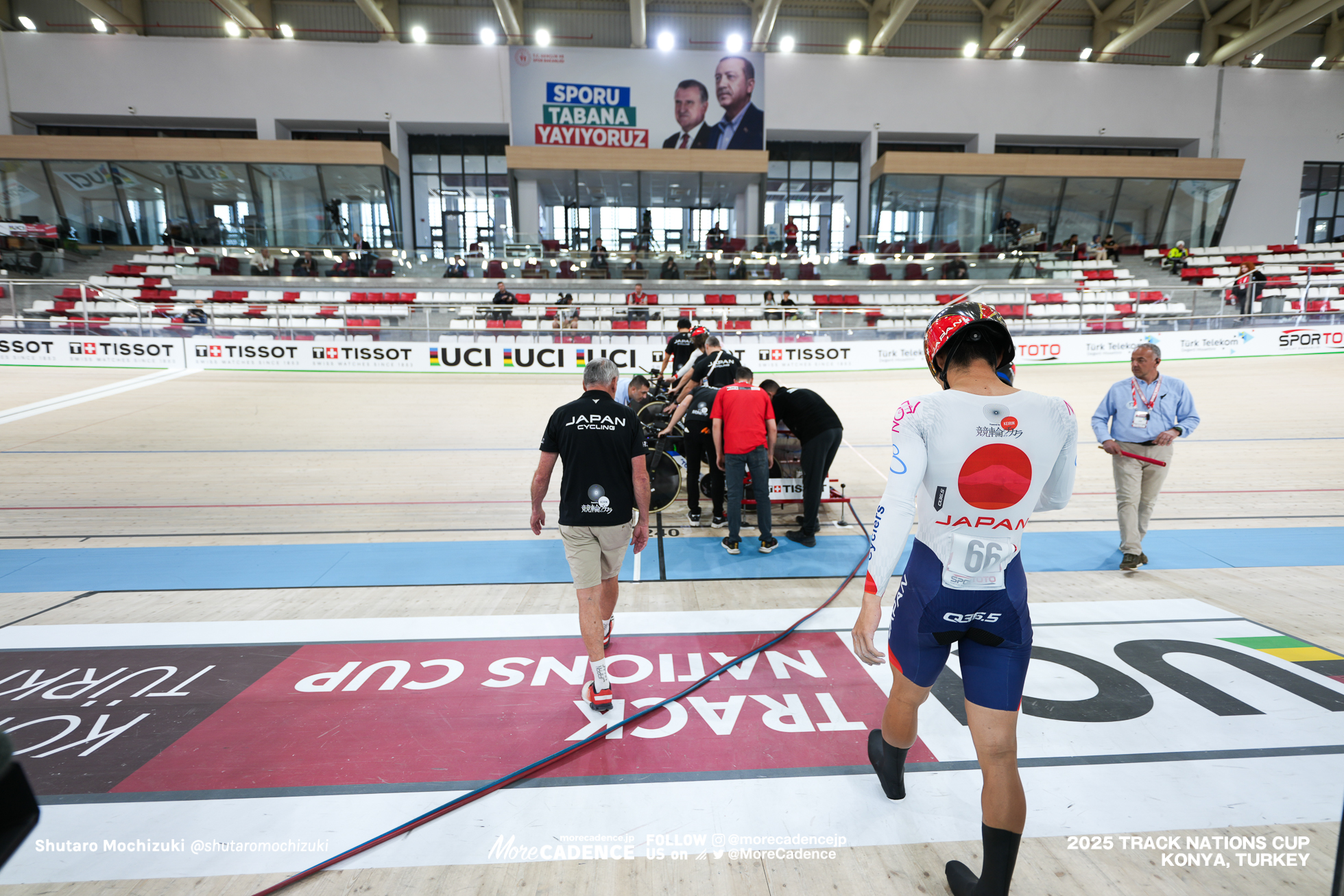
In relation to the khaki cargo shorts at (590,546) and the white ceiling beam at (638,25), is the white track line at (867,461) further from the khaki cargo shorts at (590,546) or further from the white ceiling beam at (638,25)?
the white ceiling beam at (638,25)

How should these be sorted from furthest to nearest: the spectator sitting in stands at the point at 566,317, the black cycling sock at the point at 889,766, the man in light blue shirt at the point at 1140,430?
1. the spectator sitting in stands at the point at 566,317
2. the man in light blue shirt at the point at 1140,430
3. the black cycling sock at the point at 889,766

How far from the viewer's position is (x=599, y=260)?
19781mm

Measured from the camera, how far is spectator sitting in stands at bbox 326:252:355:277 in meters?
19.6

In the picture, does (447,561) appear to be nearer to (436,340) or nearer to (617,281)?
(436,340)

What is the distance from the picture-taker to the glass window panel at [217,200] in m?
21.2

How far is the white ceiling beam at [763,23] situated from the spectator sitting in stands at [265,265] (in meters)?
17.7

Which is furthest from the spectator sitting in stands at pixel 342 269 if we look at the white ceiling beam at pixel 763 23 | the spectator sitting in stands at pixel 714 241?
the white ceiling beam at pixel 763 23

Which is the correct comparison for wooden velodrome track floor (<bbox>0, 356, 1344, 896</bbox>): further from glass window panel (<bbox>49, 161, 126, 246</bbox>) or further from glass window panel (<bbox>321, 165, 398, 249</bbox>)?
glass window panel (<bbox>49, 161, 126, 246</bbox>)

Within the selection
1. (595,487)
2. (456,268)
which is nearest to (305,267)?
(456,268)

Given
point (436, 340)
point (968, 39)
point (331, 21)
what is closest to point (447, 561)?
point (436, 340)

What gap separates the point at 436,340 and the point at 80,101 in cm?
1943

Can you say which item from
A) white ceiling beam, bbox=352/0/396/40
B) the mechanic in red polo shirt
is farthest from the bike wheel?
white ceiling beam, bbox=352/0/396/40

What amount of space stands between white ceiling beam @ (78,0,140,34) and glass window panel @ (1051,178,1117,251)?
33.4m

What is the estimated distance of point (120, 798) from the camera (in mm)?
2271
